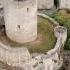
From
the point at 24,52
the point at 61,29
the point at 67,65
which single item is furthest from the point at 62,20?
the point at 24,52

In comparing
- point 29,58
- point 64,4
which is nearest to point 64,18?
point 64,4

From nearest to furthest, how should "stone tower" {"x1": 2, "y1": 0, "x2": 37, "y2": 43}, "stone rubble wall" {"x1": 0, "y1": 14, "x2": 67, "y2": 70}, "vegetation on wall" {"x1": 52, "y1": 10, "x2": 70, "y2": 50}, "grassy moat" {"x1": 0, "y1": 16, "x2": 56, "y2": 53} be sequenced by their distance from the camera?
"stone rubble wall" {"x1": 0, "y1": 14, "x2": 67, "y2": 70}, "stone tower" {"x1": 2, "y1": 0, "x2": 37, "y2": 43}, "grassy moat" {"x1": 0, "y1": 16, "x2": 56, "y2": 53}, "vegetation on wall" {"x1": 52, "y1": 10, "x2": 70, "y2": 50}

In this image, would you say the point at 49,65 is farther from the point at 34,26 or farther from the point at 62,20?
the point at 62,20

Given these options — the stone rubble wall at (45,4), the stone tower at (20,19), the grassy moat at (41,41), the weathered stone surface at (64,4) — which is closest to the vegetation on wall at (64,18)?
the weathered stone surface at (64,4)

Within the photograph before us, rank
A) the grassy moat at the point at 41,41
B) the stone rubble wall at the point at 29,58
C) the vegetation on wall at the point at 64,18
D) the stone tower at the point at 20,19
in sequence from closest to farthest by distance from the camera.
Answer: the stone rubble wall at the point at 29,58
the stone tower at the point at 20,19
the grassy moat at the point at 41,41
the vegetation on wall at the point at 64,18

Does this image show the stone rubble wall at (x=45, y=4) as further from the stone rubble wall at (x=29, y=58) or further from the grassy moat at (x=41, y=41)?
the stone rubble wall at (x=29, y=58)

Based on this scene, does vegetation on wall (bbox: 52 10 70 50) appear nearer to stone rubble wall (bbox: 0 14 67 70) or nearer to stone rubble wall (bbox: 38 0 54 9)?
stone rubble wall (bbox: 38 0 54 9)

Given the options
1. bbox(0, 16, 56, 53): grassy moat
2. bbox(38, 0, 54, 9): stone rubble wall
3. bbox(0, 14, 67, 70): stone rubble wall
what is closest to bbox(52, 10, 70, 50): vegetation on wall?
bbox(38, 0, 54, 9): stone rubble wall
